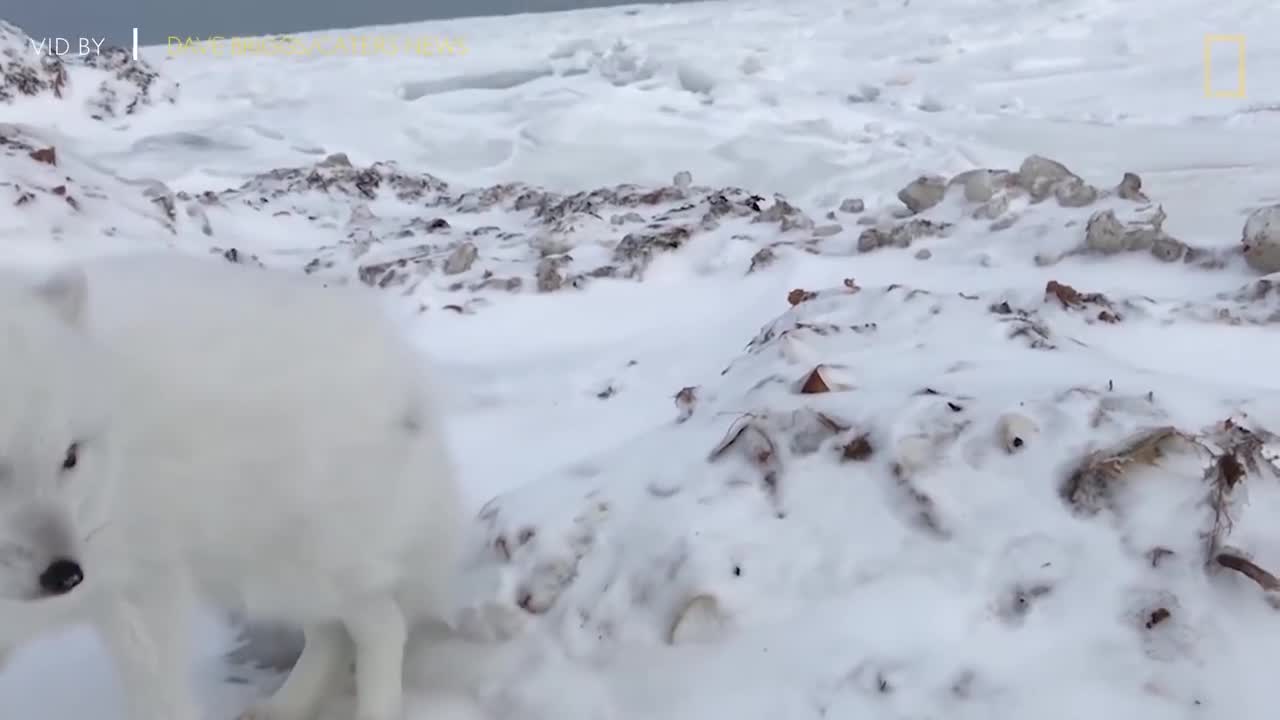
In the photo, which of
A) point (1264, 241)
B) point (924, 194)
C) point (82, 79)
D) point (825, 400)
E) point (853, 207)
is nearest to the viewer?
point (825, 400)

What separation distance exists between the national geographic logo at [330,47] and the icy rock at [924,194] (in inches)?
356

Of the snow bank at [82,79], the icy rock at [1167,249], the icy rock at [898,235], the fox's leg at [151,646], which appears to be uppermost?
the snow bank at [82,79]

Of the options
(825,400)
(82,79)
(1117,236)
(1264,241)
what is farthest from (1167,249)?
(82,79)

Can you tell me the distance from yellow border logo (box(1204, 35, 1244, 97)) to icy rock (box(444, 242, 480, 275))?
5.63 meters

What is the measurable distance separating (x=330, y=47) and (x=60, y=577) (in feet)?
45.4

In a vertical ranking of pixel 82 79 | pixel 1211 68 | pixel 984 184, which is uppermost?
pixel 1211 68

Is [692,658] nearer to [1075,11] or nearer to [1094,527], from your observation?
[1094,527]

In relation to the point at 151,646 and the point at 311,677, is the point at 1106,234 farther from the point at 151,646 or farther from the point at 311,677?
the point at 151,646

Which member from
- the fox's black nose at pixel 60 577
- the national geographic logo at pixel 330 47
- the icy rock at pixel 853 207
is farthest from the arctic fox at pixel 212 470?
the national geographic logo at pixel 330 47

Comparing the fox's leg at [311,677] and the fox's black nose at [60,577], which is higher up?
the fox's black nose at [60,577]

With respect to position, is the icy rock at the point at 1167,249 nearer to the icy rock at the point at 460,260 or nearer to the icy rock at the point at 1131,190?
the icy rock at the point at 1131,190

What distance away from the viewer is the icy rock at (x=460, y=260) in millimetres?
4016

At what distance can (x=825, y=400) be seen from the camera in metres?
1.93

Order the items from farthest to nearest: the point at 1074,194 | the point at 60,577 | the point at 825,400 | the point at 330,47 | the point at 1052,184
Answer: the point at 330,47, the point at 1052,184, the point at 1074,194, the point at 825,400, the point at 60,577
